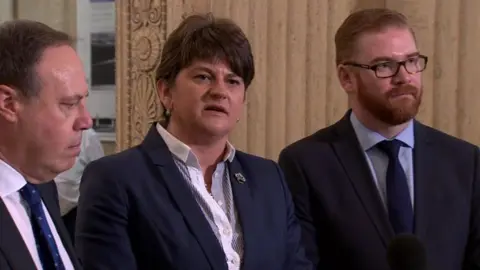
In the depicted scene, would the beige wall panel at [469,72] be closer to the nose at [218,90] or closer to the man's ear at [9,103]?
the nose at [218,90]

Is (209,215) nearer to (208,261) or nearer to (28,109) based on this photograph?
(208,261)

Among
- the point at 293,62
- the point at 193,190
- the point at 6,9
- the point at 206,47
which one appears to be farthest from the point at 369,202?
the point at 6,9

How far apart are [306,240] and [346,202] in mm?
140

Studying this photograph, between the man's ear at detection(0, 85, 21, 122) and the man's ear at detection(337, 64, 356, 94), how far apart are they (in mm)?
993

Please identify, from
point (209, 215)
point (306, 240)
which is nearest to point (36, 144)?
point (209, 215)

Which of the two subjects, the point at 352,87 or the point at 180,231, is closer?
the point at 180,231

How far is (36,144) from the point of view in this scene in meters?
1.28

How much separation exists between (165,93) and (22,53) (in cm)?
56

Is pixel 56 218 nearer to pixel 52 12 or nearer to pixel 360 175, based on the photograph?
pixel 360 175

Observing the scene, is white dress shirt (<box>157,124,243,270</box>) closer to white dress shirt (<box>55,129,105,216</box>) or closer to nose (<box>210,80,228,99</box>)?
nose (<box>210,80,228,99</box>)

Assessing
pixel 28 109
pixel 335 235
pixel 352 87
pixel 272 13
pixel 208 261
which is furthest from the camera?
pixel 272 13

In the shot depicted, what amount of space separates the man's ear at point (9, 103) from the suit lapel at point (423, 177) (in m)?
1.03

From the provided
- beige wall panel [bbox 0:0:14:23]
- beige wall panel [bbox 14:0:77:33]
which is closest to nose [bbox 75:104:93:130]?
beige wall panel [bbox 14:0:77:33]

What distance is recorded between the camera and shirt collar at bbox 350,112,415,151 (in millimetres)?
1945
